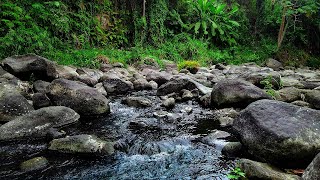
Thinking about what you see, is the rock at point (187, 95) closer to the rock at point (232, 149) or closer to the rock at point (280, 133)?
the rock at point (232, 149)

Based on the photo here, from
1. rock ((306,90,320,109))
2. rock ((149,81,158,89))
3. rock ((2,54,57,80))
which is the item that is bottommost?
rock ((149,81,158,89))

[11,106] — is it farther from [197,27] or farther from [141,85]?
[197,27]

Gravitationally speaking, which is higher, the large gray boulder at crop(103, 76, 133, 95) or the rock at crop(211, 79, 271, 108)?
the rock at crop(211, 79, 271, 108)

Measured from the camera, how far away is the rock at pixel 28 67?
8.55 meters

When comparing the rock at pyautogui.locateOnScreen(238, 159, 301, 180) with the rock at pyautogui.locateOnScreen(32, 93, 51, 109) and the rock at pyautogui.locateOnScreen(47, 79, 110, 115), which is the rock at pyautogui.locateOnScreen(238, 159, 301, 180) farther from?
the rock at pyautogui.locateOnScreen(32, 93, 51, 109)

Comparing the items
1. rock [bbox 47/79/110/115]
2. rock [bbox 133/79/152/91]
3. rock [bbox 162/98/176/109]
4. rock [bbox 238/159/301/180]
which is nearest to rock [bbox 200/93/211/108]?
rock [bbox 162/98/176/109]

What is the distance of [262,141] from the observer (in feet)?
13.0

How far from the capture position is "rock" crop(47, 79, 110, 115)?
674cm

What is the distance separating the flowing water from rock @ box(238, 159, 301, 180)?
1.41 ft

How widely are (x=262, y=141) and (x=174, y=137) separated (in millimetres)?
1860

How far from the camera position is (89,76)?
1058cm

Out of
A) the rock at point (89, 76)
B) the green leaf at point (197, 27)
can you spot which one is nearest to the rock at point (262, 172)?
the rock at point (89, 76)

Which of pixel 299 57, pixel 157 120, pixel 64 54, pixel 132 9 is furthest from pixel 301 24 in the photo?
pixel 157 120

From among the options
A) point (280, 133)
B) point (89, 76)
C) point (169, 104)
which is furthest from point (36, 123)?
point (89, 76)
